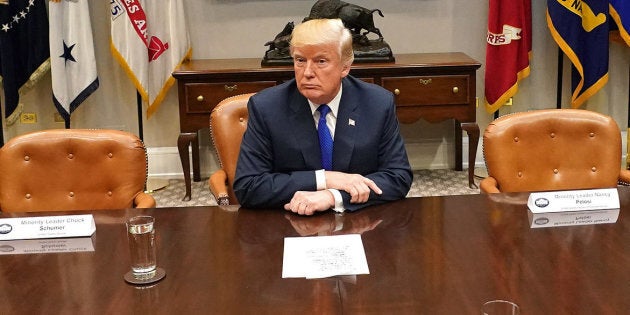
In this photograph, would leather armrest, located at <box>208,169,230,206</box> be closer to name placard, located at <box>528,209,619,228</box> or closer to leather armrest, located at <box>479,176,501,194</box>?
leather armrest, located at <box>479,176,501,194</box>

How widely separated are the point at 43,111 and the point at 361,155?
348 cm

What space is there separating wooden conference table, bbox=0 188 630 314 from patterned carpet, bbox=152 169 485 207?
2.57 meters

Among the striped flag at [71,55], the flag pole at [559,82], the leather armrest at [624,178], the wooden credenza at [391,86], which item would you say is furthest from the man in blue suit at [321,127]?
the flag pole at [559,82]

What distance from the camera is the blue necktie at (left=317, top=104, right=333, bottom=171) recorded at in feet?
7.92

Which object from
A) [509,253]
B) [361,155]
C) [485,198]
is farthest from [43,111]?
[509,253]

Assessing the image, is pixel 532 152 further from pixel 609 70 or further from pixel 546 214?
pixel 609 70

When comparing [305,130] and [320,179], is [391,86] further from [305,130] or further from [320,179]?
[320,179]

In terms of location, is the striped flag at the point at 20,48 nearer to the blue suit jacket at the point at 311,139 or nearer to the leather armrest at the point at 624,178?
the blue suit jacket at the point at 311,139

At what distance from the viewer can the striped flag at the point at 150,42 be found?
4.80 meters

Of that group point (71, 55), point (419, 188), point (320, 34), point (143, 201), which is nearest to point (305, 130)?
point (320, 34)

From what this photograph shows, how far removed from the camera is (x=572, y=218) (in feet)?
6.51

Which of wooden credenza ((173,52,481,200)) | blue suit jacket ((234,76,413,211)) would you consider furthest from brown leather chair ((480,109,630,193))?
wooden credenza ((173,52,481,200))

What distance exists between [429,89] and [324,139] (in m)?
2.33

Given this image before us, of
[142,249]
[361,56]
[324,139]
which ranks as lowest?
[142,249]
